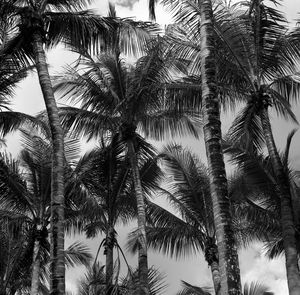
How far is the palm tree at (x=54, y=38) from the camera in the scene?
9422 millimetres

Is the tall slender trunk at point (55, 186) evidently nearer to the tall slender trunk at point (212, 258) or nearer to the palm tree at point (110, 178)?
the palm tree at point (110, 178)

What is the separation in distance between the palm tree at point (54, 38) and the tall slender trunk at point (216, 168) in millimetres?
3173

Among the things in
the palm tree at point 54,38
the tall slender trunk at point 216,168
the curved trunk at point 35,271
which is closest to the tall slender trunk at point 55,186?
the palm tree at point 54,38

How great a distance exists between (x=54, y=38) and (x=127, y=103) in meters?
3.59

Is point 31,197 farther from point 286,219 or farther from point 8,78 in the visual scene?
point 286,219

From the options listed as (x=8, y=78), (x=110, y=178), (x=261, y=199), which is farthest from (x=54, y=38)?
(x=261, y=199)

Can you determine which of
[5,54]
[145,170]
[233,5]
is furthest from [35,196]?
[233,5]

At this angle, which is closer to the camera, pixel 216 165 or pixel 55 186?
pixel 216 165

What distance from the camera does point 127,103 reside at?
1542 centimetres

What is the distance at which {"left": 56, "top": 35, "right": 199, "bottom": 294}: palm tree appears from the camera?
15164 millimetres

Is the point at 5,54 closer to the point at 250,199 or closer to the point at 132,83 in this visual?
the point at 132,83

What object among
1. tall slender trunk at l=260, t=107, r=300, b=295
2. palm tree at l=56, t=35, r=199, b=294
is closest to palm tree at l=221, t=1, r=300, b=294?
tall slender trunk at l=260, t=107, r=300, b=295

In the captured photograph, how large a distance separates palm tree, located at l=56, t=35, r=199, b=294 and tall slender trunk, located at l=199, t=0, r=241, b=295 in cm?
575

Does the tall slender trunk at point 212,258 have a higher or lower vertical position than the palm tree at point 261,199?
lower
